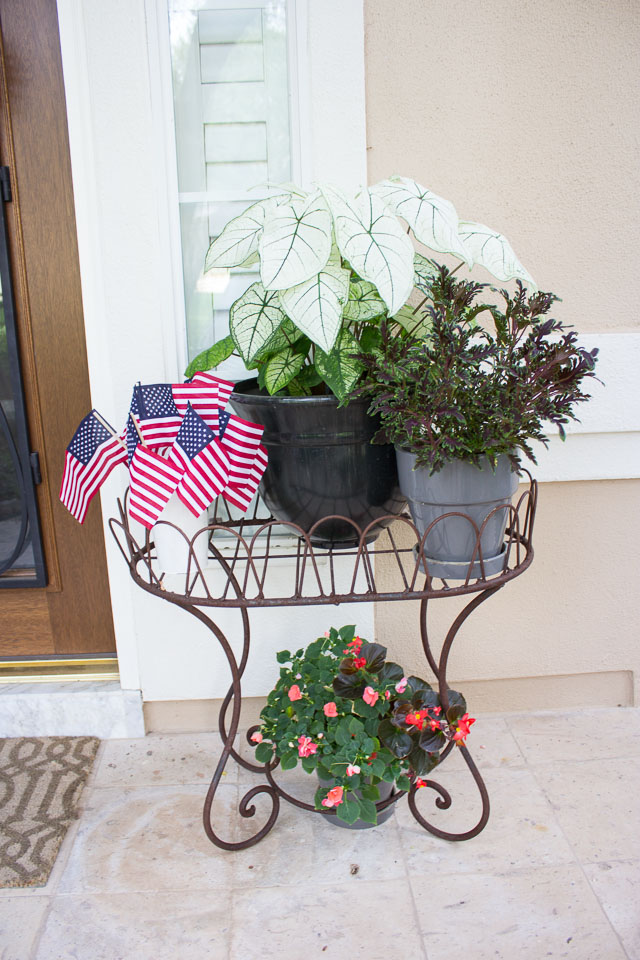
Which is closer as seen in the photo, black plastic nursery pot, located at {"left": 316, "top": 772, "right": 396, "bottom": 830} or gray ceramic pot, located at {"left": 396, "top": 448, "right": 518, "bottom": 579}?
gray ceramic pot, located at {"left": 396, "top": 448, "right": 518, "bottom": 579}

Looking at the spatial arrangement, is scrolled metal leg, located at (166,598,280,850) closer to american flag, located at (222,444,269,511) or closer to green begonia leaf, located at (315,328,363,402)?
american flag, located at (222,444,269,511)

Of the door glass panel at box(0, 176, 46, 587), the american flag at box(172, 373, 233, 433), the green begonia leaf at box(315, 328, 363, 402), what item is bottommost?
the door glass panel at box(0, 176, 46, 587)

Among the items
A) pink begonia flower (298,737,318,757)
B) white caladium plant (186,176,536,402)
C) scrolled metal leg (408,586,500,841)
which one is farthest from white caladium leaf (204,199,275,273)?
pink begonia flower (298,737,318,757)

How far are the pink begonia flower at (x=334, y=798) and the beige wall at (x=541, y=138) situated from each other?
0.55 meters

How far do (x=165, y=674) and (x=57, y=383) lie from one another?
771mm

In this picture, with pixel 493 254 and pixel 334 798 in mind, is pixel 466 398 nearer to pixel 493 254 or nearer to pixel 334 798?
pixel 493 254

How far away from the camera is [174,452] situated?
1.21 m

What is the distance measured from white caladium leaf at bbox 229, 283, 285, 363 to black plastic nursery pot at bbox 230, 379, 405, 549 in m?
0.09

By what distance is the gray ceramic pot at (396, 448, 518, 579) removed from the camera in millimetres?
1226

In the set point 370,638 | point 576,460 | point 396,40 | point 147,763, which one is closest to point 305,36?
point 396,40

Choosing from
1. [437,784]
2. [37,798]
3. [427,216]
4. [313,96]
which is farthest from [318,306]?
[37,798]

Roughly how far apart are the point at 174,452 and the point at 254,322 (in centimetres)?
28

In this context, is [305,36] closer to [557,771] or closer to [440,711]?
[440,711]

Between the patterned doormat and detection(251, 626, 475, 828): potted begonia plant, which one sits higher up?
detection(251, 626, 475, 828): potted begonia plant
